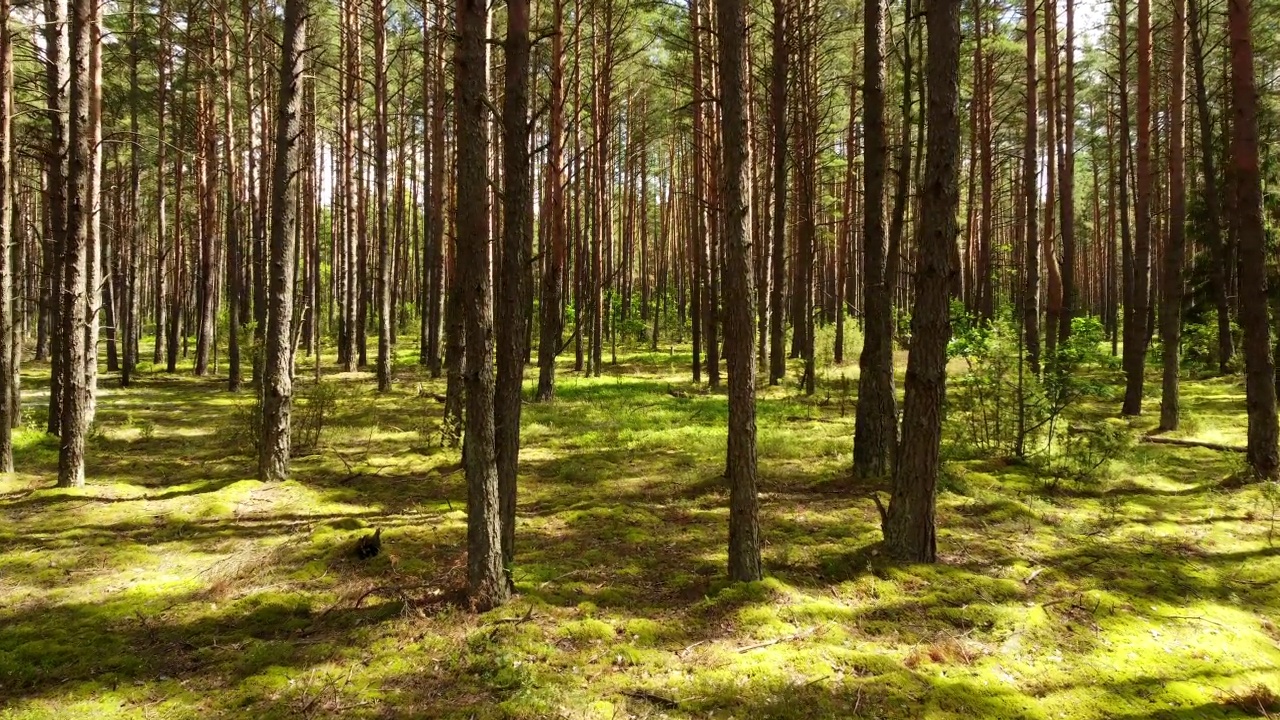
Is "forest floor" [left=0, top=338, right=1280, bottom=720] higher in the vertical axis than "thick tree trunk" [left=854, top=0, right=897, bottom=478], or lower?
lower

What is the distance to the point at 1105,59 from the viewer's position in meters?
23.8

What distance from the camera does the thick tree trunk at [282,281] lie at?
7.88m

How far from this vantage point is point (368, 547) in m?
5.82

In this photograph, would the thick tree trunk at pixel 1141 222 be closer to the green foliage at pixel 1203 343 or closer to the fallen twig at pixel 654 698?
the green foliage at pixel 1203 343

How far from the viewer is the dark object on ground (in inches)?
229

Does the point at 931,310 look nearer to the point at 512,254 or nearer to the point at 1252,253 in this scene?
the point at 512,254

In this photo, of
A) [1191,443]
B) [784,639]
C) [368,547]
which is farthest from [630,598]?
[1191,443]

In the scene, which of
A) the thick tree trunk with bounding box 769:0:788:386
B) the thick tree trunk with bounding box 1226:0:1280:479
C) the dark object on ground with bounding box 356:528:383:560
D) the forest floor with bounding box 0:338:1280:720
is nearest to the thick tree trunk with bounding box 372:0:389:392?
the forest floor with bounding box 0:338:1280:720

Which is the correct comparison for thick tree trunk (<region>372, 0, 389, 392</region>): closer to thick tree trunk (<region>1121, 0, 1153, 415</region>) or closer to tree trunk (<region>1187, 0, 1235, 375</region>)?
tree trunk (<region>1187, 0, 1235, 375</region>)

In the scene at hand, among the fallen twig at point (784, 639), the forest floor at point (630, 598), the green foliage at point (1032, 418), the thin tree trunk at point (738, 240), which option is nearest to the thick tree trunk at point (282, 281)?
the forest floor at point (630, 598)

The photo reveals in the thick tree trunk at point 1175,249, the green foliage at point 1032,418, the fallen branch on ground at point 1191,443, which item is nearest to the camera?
the green foliage at point 1032,418

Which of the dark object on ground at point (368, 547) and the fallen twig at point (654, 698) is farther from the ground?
the dark object on ground at point (368, 547)

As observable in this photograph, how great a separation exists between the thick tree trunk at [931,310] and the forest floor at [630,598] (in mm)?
408

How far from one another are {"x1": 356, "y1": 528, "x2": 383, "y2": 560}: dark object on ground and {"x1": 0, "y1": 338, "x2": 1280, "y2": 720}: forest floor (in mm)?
98
